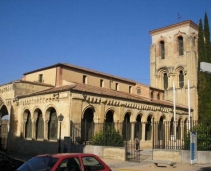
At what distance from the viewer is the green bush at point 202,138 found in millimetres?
16953

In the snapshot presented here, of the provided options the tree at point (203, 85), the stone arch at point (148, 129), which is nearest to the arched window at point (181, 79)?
the tree at point (203, 85)

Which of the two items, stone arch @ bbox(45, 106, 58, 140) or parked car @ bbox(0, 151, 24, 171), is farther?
stone arch @ bbox(45, 106, 58, 140)

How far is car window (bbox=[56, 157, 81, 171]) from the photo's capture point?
684cm

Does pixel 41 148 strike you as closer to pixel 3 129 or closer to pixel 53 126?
pixel 53 126

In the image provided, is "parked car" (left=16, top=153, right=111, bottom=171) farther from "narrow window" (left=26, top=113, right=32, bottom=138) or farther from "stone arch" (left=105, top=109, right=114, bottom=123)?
"narrow window" (left=26, top=113, right=32, bottom=138)

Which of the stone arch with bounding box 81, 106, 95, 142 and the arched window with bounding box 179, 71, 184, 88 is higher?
the arched window with bounding box 179, 71, 184, 88

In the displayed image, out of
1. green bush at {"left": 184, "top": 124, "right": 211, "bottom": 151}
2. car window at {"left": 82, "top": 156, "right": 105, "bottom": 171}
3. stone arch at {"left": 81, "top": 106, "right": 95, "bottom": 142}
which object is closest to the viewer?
car window at {"left": 82, "top": 156, "right": 105, "bottom": 171}

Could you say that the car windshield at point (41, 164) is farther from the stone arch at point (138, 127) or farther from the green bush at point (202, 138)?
the stone arch at point (138, 127)

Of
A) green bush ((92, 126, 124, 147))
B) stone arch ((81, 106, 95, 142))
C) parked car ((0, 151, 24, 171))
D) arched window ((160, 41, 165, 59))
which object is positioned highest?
arched window ((160, 41, 165, 59))

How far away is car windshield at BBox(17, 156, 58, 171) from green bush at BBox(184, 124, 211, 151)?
12.8 metres

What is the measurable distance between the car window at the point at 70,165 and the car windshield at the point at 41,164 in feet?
0.68

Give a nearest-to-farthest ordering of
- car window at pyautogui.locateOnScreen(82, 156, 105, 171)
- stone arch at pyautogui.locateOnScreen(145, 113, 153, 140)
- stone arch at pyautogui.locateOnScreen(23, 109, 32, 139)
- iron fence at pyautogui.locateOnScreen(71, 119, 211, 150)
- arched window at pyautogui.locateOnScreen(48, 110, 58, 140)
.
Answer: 1. car window at pyautogui.locateOnScreen(82, 156, 105, 171)
2. iron fence at pyautogui.locateOnScreen(71, 119, 211, 150)
3. arched window at pyautogui.locateOnScreen(48, 110, 58, 140)
4. stone arch at pyautogui.locateOnScreen(23, 109, 32, 139)
5. stone arch at pyautogui.locateOnScreen(145, 113, 153, 140)

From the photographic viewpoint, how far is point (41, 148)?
2344 cm

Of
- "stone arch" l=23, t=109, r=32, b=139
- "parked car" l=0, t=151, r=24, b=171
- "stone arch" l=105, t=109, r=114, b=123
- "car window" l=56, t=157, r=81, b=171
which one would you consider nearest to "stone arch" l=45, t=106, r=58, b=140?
"stone arch" l=23, t=109, r=32, b=139
